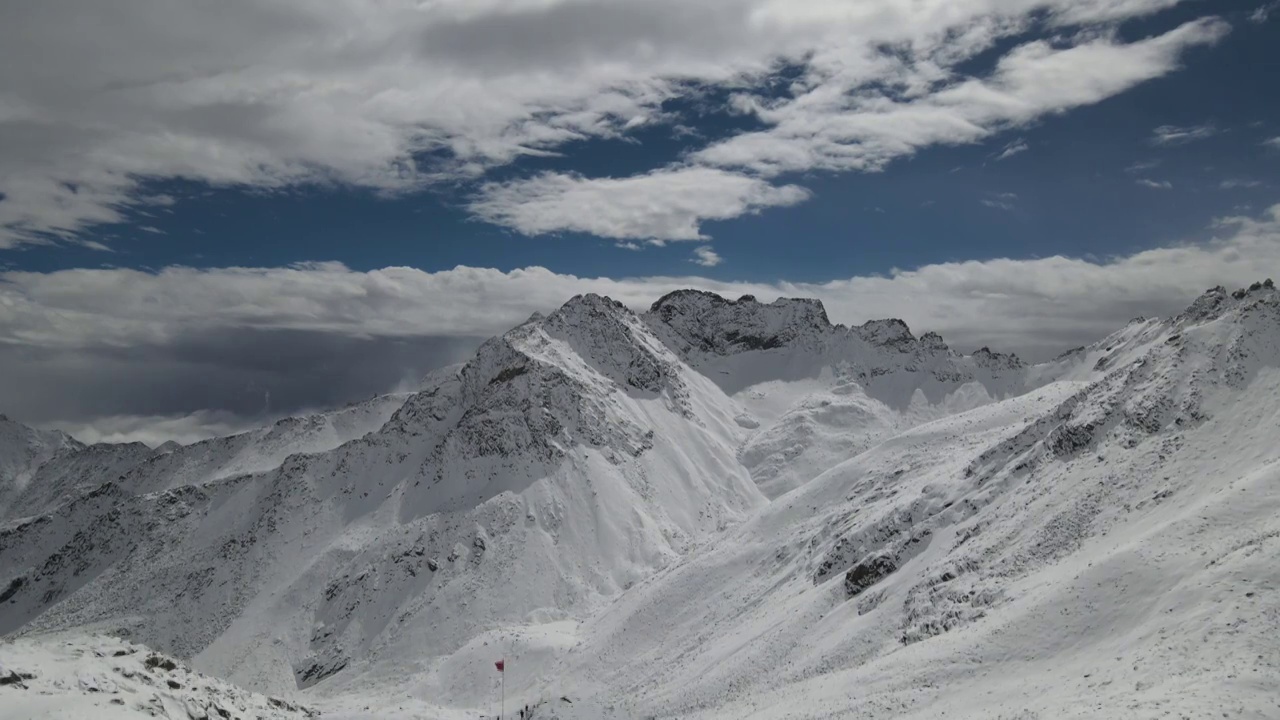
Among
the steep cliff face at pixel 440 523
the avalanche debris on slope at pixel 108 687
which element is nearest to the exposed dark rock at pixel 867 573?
the avalanche debris on slope at pixel 108 687

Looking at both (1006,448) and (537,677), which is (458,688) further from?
(1006,448)

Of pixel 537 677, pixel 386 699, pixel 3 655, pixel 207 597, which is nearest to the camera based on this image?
pixel 3 655

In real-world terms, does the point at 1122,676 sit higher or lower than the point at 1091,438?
lower

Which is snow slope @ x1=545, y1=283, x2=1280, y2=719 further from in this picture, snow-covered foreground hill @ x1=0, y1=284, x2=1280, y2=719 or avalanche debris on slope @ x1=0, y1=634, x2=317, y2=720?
avalanche debris on slope @ x1=0, y1=634, x2=317, y2=720

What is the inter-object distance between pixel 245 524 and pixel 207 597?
62.1 feet

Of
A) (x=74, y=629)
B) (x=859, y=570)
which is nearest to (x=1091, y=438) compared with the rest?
(x=859, y=570)

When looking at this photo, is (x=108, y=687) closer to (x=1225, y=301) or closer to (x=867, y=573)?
(x=867, y=573)

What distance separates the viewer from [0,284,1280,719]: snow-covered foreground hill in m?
42.0

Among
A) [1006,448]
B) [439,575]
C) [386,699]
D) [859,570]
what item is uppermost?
[1006,448]

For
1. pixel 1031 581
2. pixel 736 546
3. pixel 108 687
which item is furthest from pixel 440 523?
pixel 1031 581

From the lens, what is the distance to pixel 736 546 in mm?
94938

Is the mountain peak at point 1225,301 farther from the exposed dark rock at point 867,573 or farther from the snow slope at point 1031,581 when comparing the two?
the exposed dark rock at point 867,573

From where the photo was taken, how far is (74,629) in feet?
454

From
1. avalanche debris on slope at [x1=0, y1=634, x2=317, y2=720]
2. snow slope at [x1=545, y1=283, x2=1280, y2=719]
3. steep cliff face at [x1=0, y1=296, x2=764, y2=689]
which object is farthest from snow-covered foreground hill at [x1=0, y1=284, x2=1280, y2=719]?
avalanche debris on slope at [x1=0, y1=634, x2=317, y2=720]
